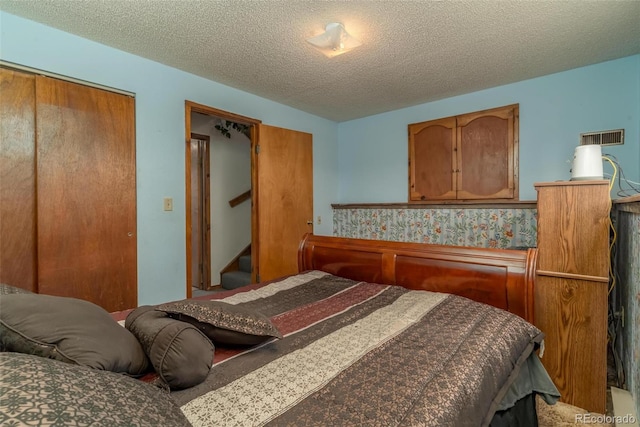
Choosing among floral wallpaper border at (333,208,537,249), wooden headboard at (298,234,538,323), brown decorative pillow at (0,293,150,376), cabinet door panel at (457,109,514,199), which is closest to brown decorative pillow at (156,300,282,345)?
brown decorative pillow at (0,293,150,376)

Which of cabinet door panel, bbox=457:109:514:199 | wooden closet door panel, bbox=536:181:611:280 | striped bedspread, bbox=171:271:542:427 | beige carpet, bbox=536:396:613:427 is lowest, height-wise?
beige carpet, bbox=536:396:613:427

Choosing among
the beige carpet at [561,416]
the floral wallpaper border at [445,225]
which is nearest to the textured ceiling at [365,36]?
the floral wallpaper border at [445,225]

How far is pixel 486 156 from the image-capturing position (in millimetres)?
3193

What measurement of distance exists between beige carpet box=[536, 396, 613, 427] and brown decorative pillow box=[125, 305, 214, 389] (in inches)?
74.3

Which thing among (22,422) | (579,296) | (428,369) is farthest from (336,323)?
(579,296)

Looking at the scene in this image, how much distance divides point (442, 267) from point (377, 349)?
880 millimetres

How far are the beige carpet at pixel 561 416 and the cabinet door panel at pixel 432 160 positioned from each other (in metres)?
2.09

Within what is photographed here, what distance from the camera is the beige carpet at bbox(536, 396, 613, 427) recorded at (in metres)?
1.66

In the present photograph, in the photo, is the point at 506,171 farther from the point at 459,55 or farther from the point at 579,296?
the point at 579,296

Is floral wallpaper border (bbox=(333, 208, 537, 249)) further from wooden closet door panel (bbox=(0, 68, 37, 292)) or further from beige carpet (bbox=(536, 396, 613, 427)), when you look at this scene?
wooden closet door panel (bbox=(0, 68, 37, 292))

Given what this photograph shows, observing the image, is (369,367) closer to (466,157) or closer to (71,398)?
(71,398)

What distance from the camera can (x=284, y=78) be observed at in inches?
113

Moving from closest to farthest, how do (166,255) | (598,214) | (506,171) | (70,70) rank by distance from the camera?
(598,214) → (70,70) → (166,255) → (506,171)

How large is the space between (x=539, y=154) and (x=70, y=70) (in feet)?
13.1
